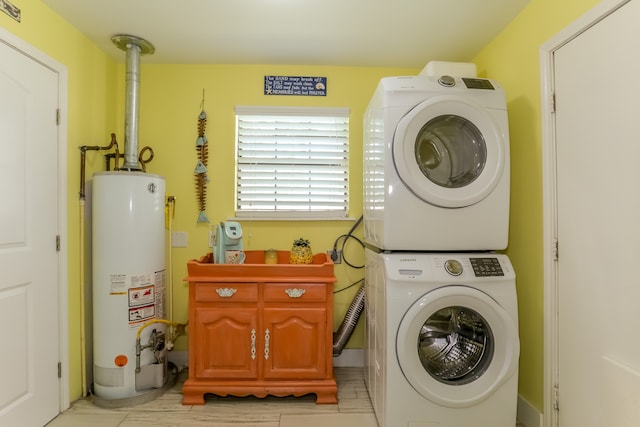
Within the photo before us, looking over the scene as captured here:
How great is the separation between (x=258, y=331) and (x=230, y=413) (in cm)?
49

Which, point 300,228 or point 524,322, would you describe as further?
point 300,228

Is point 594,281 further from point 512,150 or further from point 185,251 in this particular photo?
point 185,251

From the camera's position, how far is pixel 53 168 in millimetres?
1853

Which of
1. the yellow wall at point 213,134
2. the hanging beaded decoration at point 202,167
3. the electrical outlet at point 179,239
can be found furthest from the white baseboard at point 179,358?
the hanging beaded decoration at point 202,167

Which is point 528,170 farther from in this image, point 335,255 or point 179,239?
point 179,239

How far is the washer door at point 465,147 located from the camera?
1.61 meters

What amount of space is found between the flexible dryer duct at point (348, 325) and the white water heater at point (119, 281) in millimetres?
1254

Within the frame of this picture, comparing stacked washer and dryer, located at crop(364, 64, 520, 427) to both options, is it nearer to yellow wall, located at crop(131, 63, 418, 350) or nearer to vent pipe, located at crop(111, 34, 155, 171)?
yellow wall, located at crop(131, 63, 418, 350)

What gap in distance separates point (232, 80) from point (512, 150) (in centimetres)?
202

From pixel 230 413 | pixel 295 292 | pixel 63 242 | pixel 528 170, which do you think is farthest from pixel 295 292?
pixel 528 170

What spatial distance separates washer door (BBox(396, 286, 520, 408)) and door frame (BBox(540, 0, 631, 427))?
0.24 meters

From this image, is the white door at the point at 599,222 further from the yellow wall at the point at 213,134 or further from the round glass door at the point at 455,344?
the yellow wall at the point at 213,134

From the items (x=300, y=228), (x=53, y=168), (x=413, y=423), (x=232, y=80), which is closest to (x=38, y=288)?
(x=53, y=168)

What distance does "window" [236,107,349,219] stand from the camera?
2529 millimetres
